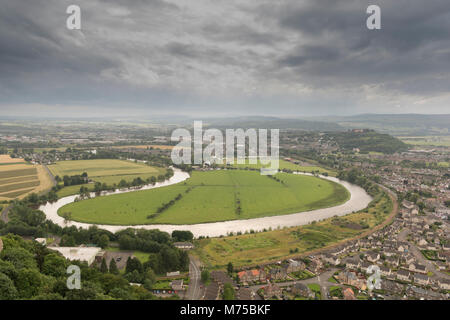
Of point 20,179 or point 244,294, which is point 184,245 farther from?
point 20,179

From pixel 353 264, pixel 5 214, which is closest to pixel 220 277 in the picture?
pixel 353 264

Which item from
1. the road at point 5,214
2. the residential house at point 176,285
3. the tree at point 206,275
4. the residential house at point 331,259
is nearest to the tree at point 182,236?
the residential house at point 176,285

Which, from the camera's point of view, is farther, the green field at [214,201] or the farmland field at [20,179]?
the farmland field at [20,179]

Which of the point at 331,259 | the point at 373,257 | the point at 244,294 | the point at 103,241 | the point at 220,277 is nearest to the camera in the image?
the point at 244,294

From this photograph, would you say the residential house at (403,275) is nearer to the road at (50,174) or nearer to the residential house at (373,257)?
the residential house at (373,257)

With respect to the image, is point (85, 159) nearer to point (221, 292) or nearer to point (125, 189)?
point (125, 189)

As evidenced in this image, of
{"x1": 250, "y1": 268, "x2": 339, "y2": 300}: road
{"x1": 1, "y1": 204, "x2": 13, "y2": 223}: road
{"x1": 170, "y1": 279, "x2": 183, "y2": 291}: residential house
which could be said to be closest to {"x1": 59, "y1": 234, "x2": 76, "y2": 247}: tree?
{"x1": 170, "y1": 279, "x2": 183, "y2": 291}: residential house
